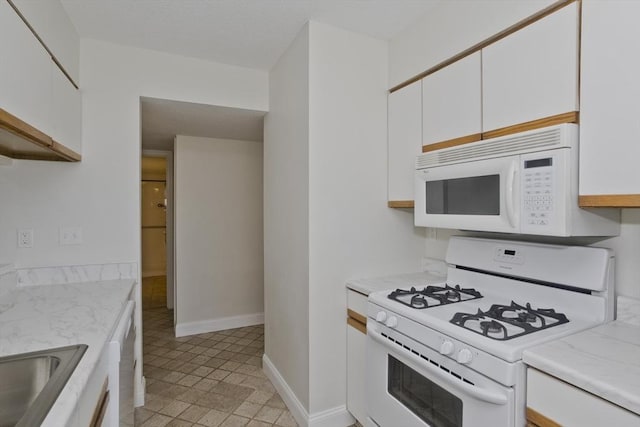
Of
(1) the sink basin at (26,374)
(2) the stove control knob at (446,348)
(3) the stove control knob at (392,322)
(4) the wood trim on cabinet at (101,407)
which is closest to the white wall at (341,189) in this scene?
(3) the stove control knob at (392,322)

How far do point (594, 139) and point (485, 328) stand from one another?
2.53ft

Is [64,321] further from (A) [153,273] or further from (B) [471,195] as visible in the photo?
(A) [153,273]

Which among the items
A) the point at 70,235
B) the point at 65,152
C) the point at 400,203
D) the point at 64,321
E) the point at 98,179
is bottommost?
the point at 64,321

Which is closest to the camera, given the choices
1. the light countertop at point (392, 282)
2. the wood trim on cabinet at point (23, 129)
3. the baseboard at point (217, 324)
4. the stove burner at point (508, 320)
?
the wood trim on cabinet at point (23, 129)

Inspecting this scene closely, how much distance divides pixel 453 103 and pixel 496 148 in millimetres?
420

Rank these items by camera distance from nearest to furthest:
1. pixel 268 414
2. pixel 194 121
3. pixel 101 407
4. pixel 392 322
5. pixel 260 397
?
pixel 101 407 < pixel 392 322 < pixel 268 414 < pixel 260 397 < pixel 194 121

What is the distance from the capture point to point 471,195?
1601 millimetres

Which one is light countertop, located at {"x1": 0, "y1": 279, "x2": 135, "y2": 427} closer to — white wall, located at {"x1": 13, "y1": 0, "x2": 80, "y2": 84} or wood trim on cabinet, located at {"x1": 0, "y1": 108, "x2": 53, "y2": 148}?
wood trim on cabinet, located at {"x1": 0, "y1": 108, "x2": 53, "y2": 148}

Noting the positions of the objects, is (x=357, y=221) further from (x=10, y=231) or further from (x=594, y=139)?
(x=10, y=231)

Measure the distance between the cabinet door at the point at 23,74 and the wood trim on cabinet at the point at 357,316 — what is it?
1.78 m

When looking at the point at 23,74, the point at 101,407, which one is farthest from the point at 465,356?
the point at 23,74

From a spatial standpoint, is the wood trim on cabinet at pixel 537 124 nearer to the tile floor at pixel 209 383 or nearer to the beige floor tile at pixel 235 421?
the tile floor at pixel 209 383

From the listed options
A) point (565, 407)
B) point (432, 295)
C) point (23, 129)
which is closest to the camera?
point (565, 407)

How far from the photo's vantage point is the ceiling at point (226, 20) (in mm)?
1823
